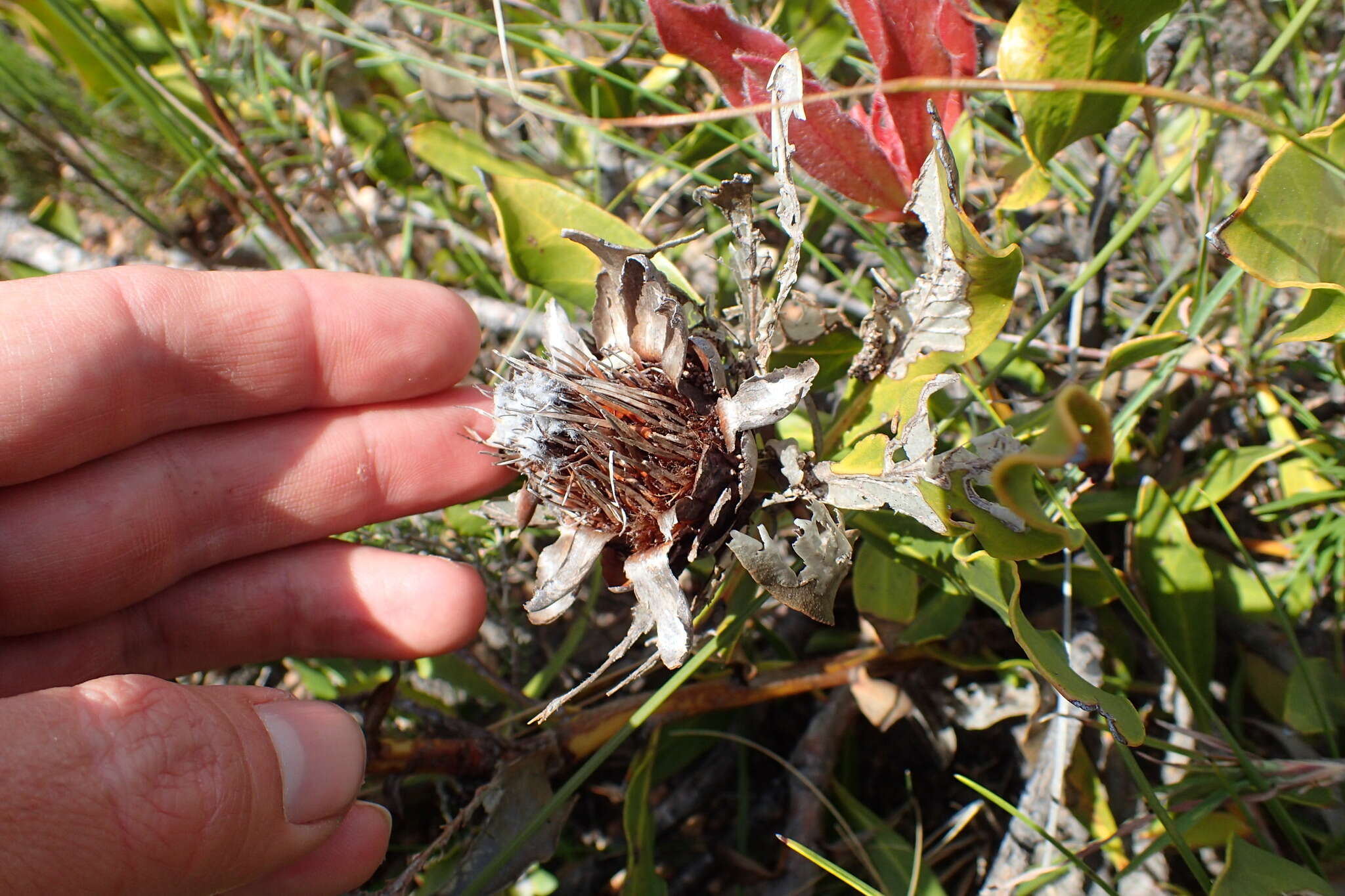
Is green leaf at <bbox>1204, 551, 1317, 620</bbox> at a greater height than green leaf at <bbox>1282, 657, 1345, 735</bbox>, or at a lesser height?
greater

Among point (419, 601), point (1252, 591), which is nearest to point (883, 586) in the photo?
point (1252, 591)

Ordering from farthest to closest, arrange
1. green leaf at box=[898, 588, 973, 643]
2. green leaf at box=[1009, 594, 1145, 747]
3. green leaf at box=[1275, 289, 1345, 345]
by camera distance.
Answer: green leaf at box=[898, 588, 973, 643] → green leaf at box=[1275, 289, 1345, 345] → green leaf at box=[1009, 594, 1145, 747]

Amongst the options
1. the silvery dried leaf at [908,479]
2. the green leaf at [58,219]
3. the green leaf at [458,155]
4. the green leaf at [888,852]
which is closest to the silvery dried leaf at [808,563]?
the silvery dried leaf at [908,479]

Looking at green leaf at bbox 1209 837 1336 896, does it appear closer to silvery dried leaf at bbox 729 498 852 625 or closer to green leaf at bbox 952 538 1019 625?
green leaf at bbox 952 538 1019 625

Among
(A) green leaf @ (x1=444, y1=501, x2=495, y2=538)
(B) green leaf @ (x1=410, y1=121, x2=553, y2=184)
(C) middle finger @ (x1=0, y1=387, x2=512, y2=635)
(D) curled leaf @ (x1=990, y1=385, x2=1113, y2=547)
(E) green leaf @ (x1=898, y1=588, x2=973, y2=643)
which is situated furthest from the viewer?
(B) green leaf @ (x1=410, y1=121, x2=553, y2=184)

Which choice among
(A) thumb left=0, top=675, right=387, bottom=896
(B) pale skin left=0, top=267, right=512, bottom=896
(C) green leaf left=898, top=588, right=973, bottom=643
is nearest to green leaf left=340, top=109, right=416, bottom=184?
(B) pale skin left=0, top=267, right=512, bottom=896

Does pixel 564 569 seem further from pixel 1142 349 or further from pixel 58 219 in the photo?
pixel 58 219
